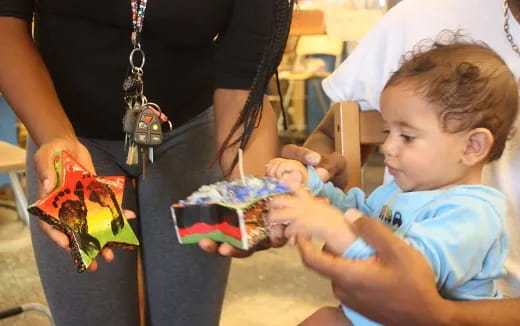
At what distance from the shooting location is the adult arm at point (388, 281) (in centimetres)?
65

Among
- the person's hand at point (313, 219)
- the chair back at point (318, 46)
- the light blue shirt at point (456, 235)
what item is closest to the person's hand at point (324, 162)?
the light blue shirt at point (456, 235)

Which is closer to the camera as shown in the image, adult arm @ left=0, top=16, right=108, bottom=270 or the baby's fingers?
the baby's fingers

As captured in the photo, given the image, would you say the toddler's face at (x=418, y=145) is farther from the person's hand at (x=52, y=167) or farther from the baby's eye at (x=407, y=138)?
the person's hand at (x=52, y=167)

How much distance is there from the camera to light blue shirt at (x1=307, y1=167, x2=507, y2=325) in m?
0.71

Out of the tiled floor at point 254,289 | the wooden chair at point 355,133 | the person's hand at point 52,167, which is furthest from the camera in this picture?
the tiled floor at point 254,289

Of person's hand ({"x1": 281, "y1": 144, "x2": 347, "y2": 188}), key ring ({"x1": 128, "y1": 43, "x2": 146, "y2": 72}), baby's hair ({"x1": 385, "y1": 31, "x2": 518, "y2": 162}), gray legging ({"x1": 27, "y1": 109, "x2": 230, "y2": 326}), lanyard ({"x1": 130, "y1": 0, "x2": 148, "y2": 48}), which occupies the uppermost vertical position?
lanyard ({"x1": 130, "y1": 0, "x2": 148, "y2": 48})

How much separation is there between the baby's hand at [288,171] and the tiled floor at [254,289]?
1.23m

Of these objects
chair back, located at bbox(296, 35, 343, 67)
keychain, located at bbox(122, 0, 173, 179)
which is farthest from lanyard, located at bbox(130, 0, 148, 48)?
chair back, located at bbox(296, 35, 343, 67)

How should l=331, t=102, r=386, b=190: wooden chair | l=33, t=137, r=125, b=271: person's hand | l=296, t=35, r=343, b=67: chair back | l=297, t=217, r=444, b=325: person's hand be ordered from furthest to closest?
l=296, t=35, r=343, b=67: chair back, l=331, t=102, r=386, b=190: wooden chair, l=33, t=137, r=125, b=271: person's hand, l=297, t=217, r=444, b=325: person's hand

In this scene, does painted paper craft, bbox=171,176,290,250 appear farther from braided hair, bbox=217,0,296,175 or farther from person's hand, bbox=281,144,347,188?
braided hair, bbox=217,0,296,175

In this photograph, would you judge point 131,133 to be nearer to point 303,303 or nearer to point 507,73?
point 507,73

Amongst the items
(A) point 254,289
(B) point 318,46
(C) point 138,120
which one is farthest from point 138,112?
(B) point 318,46

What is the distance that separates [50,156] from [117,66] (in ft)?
0.78

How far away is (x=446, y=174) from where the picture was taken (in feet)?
2.68
